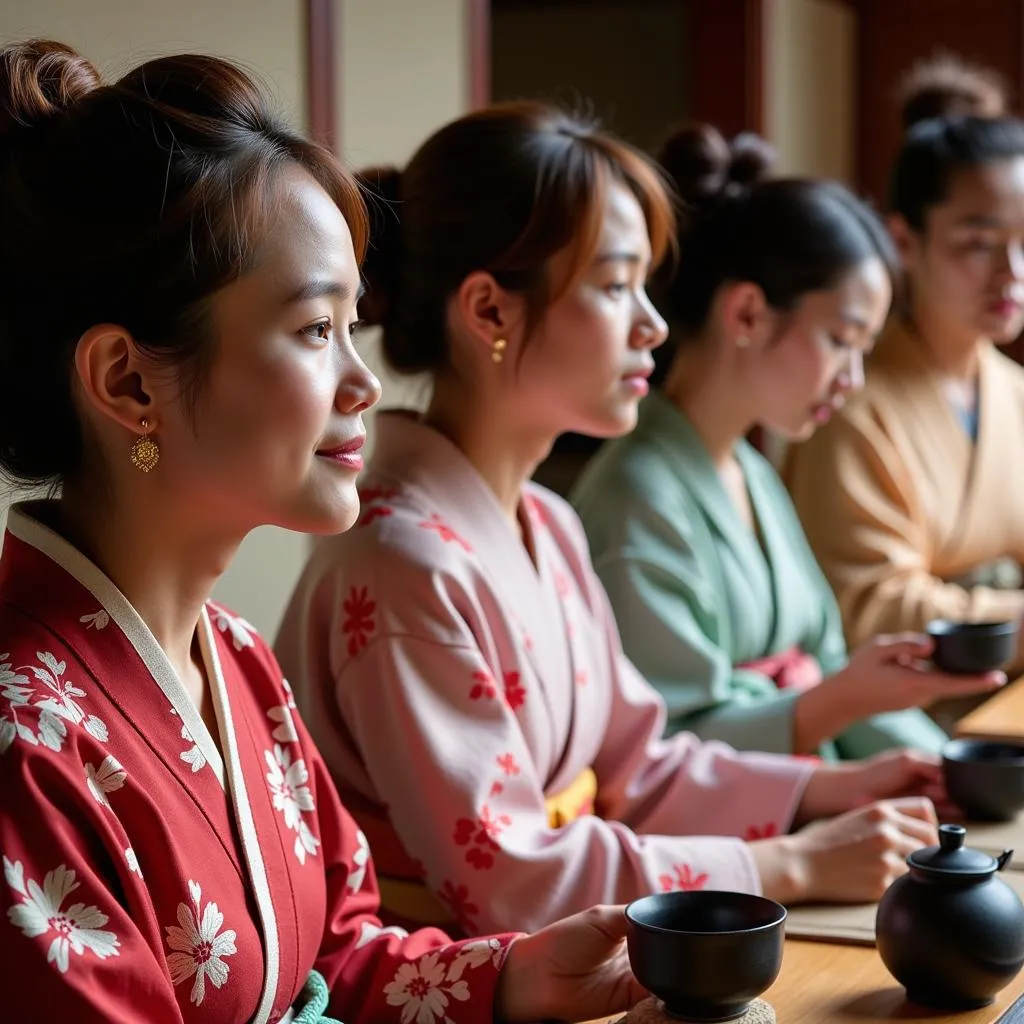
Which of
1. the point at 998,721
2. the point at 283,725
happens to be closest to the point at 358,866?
the point at 283,725

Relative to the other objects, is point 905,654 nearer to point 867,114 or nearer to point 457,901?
point 457,901

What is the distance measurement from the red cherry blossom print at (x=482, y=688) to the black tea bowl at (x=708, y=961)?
45 centimetres

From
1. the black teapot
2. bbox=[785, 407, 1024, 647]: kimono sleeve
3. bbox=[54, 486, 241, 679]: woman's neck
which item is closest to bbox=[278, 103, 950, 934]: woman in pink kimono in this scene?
the black teapot

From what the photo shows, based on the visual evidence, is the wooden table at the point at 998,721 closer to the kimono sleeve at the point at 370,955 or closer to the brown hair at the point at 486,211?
the brown hair at the point at 486,211

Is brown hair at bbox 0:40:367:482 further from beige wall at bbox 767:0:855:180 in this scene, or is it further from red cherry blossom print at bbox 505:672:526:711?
beige wall at bbox 767:0:855:180

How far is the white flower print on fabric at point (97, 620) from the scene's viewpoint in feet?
4.16

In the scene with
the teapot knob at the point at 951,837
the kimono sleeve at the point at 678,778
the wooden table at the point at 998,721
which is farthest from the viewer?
the wooden table at the point at 998,721

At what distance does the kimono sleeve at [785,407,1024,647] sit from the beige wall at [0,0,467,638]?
2.97 ft

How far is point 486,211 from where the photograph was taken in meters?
1.90

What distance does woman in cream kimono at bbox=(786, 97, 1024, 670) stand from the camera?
3275mm

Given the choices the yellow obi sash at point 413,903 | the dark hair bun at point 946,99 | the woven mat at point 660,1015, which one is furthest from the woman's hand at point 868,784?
A: the dark hair bun at point 946,99

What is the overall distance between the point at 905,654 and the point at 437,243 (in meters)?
0.93

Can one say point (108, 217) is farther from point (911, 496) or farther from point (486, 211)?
point (911, 496)

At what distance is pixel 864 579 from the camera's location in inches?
127
